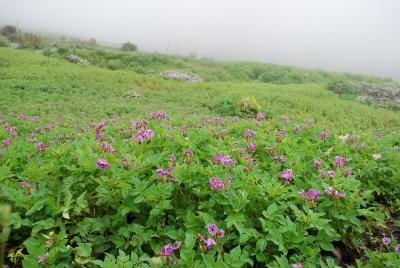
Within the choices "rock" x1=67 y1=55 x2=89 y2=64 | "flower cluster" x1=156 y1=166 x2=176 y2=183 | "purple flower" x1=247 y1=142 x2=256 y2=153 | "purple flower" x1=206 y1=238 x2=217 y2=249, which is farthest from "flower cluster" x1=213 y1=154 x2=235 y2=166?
"rock" x1=67 y1=55 x2=89 y2=64

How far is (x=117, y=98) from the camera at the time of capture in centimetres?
1488

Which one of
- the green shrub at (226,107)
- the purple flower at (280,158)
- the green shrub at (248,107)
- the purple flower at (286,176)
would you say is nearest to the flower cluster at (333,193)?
the purple flower at (286,176)

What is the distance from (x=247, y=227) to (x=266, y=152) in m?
1.70

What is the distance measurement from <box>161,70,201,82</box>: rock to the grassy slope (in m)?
3.61

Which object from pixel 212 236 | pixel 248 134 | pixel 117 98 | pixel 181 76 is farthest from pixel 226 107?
pixel 212 236

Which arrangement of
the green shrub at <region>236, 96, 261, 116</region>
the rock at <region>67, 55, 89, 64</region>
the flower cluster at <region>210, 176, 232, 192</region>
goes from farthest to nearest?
the rock at <region>67, 55, 89, 64</region>, the green shrub at <region>236, 96, 261, 116</region>, the flower cluster at <region>210, 176, 232, 192</region>

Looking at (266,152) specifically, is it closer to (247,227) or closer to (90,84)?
(247,227)

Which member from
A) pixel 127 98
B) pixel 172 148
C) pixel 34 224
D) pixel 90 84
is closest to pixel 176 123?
pixel 172 148

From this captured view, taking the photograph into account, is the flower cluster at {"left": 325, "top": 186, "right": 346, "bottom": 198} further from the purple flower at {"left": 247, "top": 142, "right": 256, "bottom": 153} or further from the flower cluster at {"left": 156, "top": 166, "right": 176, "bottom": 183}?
the flower cluster at {"left": 156, "top": 166, "right": 176, "bottom": 183}

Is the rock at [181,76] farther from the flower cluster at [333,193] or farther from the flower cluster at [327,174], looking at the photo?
the flower cluster at [333,193]

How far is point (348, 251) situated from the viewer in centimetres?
294

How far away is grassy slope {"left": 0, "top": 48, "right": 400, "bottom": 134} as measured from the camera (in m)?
12.1

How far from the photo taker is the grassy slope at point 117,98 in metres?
12.1

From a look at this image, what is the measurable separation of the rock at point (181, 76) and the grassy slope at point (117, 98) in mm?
3611
